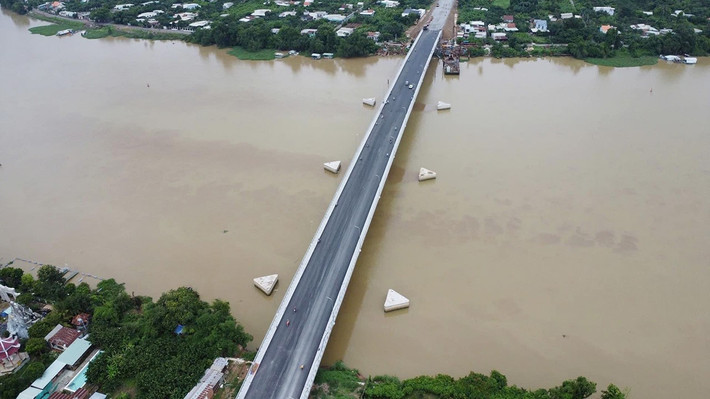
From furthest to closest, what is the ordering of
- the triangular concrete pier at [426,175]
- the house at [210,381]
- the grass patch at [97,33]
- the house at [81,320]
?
Result: the grass patch at [97,33] → the triangular concrete pier at [426,175] → the house at [81,320] → the house at [210,381]

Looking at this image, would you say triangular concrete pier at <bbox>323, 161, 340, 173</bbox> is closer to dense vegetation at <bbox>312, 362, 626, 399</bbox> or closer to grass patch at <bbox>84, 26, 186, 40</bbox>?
dense vegetation at <bbox>312, 362, 626, 399</bbox>

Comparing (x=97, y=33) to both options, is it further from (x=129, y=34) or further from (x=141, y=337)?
(x=141, y=337)

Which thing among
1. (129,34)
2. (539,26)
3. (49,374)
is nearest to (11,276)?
(49,374)

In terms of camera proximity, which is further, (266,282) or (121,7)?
(121,7)

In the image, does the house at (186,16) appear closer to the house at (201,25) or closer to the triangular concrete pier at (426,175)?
the house at (201,25)

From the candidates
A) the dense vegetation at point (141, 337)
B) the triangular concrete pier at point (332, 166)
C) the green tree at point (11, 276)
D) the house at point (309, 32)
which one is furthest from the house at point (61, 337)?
the house at point (309, 32)

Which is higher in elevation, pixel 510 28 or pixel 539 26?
pixel 539 26

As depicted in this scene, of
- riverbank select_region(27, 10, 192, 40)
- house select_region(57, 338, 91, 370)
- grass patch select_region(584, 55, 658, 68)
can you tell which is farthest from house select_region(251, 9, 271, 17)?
house select_region(57, 338, 91, 370)
